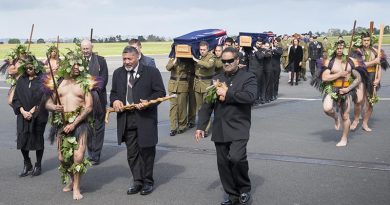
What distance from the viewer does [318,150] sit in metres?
9.38

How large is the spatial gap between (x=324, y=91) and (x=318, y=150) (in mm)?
1174

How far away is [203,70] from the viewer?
1141cm

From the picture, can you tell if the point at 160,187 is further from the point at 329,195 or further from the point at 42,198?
the point at 329,195

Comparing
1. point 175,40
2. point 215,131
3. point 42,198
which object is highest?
point 175,40

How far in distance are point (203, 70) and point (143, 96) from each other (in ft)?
15.0

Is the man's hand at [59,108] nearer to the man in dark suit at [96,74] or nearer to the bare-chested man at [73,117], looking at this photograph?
the bare-chested man at [73,117]

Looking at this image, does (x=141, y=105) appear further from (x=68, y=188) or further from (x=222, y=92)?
(x=68, y=188)

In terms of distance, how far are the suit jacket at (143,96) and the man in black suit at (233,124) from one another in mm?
814

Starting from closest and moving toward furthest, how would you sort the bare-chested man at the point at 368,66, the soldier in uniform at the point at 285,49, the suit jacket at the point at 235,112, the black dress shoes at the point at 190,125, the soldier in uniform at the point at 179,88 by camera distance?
the suit jacket at the point at 235,112 → the bare-chested man at the point at 368,66 → the soldier in uniform at the point at 179,88 → the black dress shoes at the point at 190,125 → the soldier in uniform at the point at 285,49

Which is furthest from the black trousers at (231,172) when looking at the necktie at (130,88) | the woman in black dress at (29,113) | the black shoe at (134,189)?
the woman in black dress at (29,113)

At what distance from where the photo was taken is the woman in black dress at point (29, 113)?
7980mm

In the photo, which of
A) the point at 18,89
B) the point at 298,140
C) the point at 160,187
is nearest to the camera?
the point at 160,187

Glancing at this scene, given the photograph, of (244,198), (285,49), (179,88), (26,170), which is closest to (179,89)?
(179,88)

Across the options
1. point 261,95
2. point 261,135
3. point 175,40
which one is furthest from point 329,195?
point 261,95
